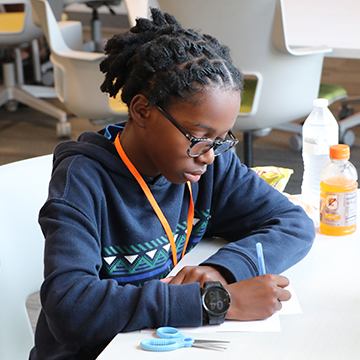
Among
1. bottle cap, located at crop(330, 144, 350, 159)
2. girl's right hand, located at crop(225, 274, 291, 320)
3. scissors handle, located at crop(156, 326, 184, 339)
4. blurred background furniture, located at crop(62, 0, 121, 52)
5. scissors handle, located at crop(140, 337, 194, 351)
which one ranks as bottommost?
blurred background furniture, located at crop(62, 0, 121, 52)

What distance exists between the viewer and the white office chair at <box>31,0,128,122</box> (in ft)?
8.54

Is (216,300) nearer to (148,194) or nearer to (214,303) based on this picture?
(214,303)

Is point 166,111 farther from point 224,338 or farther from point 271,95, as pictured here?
point 271,95

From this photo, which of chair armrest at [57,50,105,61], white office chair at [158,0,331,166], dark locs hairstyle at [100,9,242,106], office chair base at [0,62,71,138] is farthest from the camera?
office chair base at [0,62,71,138]

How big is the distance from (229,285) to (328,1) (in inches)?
107

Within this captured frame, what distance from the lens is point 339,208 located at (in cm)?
115

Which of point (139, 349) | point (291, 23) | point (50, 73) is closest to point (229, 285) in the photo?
point (139, 349)

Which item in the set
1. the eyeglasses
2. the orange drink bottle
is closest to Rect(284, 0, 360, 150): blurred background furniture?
the orange drink bottle

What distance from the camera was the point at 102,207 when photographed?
1.02 metres

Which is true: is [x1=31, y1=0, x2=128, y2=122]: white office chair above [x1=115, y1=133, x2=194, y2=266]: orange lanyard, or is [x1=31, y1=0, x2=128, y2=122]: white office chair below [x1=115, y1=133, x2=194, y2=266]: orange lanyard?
below

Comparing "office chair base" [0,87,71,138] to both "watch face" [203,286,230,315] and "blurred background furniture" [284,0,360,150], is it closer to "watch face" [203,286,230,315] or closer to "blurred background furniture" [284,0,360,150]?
"blurred background furniture" [284,0,360,150]

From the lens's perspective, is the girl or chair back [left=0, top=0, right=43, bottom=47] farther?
chair back [left=0, top=0, right=43, bottom=47]

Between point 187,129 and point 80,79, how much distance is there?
1.79m

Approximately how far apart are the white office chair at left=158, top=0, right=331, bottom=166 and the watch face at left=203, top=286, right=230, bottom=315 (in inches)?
60.9
